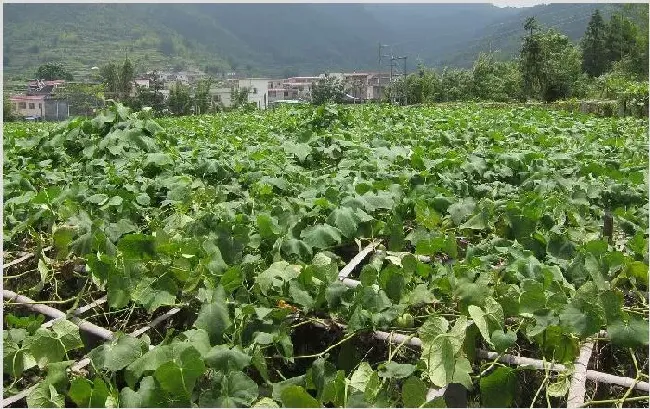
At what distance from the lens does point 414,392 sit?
1.47m

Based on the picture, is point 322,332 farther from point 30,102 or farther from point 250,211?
point 30,102

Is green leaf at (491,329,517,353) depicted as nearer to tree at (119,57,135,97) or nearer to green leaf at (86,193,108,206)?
green leaf at (86,193,108,206)

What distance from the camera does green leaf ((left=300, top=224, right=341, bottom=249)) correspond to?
7.59 ft

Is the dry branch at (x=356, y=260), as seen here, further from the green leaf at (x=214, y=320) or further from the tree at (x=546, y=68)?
the tree at (x=546, y=68)

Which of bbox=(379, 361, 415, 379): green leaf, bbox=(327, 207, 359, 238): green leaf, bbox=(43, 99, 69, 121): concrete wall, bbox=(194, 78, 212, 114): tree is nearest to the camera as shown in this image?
bbox=(379, 361, 415, 379): green leaf

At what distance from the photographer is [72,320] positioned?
1976 mm

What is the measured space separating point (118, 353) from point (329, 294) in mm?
632

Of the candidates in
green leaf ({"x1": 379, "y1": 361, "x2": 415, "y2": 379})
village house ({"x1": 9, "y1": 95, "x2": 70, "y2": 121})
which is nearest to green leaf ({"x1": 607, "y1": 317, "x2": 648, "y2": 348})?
green leaf ({"x1": 379, "y1": 361, "x2": 415, "y2": 379})

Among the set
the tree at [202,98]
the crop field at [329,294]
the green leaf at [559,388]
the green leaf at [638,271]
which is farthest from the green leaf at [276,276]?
the tree at [202,98]

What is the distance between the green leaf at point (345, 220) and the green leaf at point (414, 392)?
99 centimetres

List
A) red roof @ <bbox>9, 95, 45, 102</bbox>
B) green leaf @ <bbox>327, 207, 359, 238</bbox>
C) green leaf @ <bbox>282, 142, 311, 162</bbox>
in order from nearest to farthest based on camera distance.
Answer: green leaf @ <bbox>327, 207, 359, 238</bbox> < green leaf @ <bbox>282, 142, 311, 162</bbox> < red roof @ <bbox>9, 95, 45, 102</bbox>

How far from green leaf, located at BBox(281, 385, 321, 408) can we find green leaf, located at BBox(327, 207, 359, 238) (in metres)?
1.03

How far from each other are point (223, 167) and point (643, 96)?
16210 mm

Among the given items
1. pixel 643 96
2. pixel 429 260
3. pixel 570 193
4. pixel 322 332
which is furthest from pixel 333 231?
pixel 643 96
